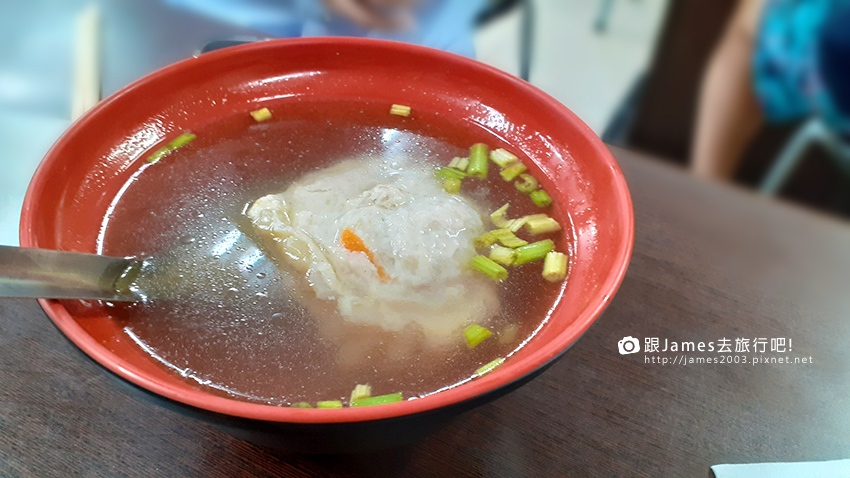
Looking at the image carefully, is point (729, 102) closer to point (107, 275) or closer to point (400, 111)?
point (400, 111)

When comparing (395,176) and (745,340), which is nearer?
(745,340)

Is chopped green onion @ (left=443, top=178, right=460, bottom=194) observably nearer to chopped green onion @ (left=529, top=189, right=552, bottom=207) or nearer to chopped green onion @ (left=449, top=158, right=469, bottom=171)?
chopped green onion @ (left=449, top=158, right=469, bottom=171)

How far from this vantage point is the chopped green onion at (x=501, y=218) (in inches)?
50.2

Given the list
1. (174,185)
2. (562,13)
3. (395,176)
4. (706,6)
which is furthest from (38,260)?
(562,13)

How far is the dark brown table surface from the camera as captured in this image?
984mm

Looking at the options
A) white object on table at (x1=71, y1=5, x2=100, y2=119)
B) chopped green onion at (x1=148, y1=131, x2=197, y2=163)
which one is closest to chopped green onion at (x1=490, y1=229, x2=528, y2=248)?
chopped green onion at (x1=148, y1=131, x2=197, y2=163)

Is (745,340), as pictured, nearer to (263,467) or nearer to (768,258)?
(768,258)

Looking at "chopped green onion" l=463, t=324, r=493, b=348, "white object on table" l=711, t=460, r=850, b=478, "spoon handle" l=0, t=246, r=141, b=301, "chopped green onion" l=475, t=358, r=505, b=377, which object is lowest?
"white object on table" l=711, t=460, r=850, b=478

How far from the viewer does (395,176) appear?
1.39 m

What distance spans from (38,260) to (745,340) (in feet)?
4.73

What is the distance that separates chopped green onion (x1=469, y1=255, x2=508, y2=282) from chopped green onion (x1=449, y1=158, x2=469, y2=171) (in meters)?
0.32

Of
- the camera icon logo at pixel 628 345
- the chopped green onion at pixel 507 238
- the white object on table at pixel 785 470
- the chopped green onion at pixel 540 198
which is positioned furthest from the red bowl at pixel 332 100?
the white object on table at pixel 785 470

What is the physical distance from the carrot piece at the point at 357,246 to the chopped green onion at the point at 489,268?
199 millimetres

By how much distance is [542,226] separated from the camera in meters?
1.24
